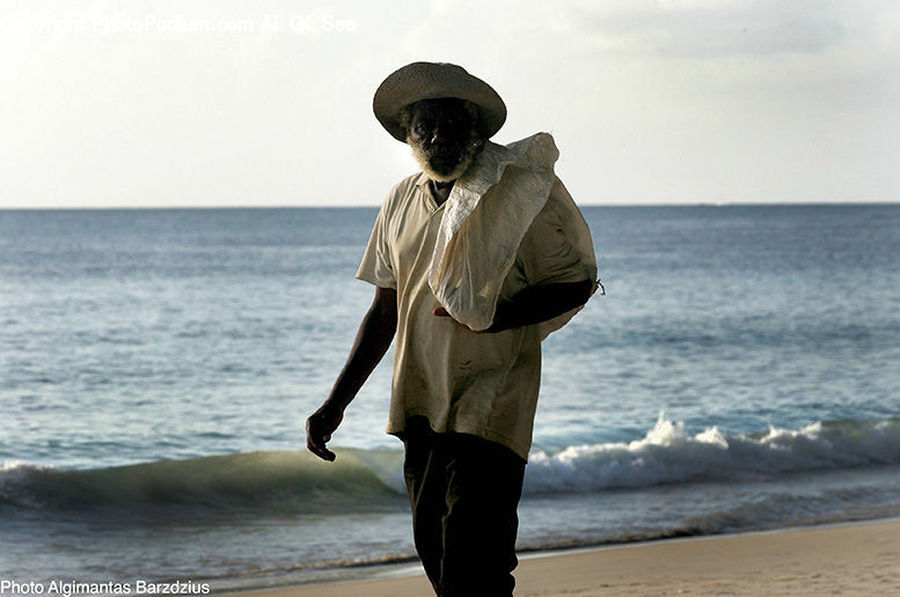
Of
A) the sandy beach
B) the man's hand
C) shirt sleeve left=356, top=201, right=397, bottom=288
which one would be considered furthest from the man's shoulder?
the sandy beach

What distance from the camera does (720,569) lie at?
6.62m

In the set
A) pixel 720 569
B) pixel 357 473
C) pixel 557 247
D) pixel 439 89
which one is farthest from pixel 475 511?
pixel 357 473

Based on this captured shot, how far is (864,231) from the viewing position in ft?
209

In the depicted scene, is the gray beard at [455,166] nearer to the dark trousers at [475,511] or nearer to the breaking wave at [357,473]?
the dark trousers at [475,511]

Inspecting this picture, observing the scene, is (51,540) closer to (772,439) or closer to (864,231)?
(772,439)

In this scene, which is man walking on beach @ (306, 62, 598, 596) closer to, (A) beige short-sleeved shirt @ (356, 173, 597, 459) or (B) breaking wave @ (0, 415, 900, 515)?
(A) beige short-sleeved shirt @ (356, 173, 597, 459)

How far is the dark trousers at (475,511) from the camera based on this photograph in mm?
3045

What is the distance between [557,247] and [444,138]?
378 millimetres

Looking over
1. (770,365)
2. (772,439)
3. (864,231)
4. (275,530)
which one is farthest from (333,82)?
(864,231)

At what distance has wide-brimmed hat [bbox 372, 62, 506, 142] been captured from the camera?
306cm

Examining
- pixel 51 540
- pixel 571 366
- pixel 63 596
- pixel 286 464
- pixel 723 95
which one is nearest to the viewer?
pixel 63 596

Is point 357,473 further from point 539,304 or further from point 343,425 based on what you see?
point 539,304

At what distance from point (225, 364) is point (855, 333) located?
1229 centimetres

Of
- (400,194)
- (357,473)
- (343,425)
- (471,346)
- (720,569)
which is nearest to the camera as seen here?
(471,346)
